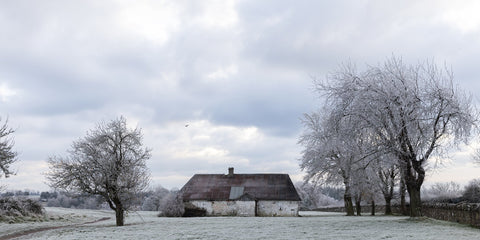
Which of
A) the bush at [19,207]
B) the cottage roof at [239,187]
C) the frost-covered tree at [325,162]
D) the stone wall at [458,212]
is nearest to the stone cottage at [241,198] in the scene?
the cottage roof at [239,187]

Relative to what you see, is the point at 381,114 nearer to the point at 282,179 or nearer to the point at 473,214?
the point at 473,214

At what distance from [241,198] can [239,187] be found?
8.93 ft

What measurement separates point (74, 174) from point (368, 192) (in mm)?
28944

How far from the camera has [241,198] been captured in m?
51.9

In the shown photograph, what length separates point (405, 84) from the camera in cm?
2227

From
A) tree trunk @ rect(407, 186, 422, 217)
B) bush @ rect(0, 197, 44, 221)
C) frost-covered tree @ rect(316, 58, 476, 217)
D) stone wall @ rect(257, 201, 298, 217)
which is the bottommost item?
stone wall @ rect(257, 201, 298, 217)

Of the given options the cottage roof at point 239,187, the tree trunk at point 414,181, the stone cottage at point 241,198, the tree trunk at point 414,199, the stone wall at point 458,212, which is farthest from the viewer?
the cottage roof at point 239,187

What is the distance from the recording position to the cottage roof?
171 ft

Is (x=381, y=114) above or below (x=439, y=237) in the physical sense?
above

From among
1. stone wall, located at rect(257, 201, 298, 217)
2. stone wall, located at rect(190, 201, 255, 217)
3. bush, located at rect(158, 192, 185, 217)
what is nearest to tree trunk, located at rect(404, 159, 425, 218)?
stone wall, located at rect(257, 201, 298, 217)

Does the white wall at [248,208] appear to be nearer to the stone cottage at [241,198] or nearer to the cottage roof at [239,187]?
the stone cottage at [241,198]

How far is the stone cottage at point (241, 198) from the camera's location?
5131 centimetres

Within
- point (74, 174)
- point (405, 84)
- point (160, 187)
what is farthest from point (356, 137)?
point (160, 187)

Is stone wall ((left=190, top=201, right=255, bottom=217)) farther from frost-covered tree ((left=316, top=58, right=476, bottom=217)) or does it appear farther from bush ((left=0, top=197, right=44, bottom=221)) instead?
frost-covered tree ((left=316, top=58, right=476, bottom=217))
